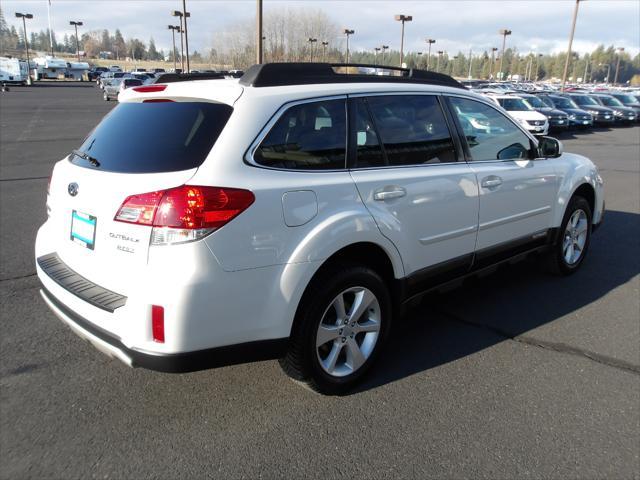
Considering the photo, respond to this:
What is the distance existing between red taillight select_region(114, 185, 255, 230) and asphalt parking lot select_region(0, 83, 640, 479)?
1123 mm

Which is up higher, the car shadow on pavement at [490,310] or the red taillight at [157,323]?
the red taillight at [157,323]

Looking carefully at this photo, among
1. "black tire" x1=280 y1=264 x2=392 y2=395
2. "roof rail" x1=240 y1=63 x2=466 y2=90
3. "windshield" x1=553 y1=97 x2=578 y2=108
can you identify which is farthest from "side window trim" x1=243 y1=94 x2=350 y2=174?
"windshield" x1=553 y1=97 x2=578 y2=108

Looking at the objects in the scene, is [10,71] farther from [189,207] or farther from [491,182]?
[189,207]

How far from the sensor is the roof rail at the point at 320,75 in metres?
2.86

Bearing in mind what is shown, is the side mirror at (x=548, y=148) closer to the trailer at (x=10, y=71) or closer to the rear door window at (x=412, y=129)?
the rear door window at (x=412, y=129)

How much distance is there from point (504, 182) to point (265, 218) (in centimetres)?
229

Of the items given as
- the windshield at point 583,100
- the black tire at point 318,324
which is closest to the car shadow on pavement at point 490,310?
the black tire at point 318,324

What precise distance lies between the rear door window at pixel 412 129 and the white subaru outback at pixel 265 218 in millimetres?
11

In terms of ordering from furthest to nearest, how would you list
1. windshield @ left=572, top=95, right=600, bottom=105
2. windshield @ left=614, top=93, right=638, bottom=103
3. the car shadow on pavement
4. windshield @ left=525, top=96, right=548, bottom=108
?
1. windshield @ left=614, top=93, right=638, bottom=103
2. windshield @ left=572, top=95, right=600, bottom=105
3. windshield @ left=525, top=96, right=548, bottom=108
4. the car shadow on pavement

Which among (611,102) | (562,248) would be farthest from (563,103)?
(562,248)

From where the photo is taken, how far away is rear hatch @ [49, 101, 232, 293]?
2.48 meters

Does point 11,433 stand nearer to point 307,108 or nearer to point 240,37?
point 307,108

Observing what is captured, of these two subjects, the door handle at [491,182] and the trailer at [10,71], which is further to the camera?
the trailer at [10,71]

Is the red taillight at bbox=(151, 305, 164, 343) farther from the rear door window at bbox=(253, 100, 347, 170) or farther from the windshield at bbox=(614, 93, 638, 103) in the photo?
the windshield at bbox=(614, 93, 638, 103)
